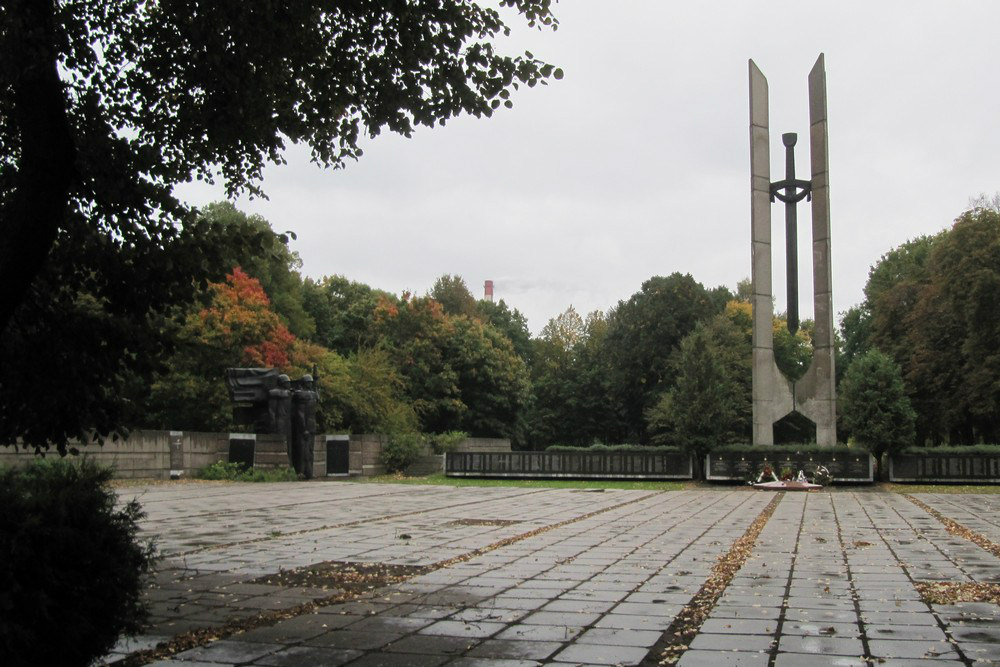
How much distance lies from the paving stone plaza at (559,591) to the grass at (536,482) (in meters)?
11.6

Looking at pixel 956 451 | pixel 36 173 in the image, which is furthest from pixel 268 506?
pixel 956 451

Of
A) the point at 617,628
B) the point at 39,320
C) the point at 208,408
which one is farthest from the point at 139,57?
the point at 208,408

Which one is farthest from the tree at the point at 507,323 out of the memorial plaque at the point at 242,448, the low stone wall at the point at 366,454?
the memorial plaque at the point at 242,448

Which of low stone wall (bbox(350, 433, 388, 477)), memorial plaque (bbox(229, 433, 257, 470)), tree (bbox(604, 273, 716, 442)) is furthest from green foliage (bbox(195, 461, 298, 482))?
tree (bbox(604, 273, 716, 442))

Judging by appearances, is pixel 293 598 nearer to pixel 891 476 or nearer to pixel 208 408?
pixel 891 476

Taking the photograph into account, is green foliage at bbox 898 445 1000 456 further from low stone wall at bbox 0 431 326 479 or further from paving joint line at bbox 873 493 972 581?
low stone wall at bbox 0 431 326 479

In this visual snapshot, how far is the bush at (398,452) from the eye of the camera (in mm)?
35344

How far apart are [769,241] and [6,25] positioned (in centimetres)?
2723

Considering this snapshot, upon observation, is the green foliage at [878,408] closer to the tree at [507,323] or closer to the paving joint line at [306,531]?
the paving joint line at [306,531]

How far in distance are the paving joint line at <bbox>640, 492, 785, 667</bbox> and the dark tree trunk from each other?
4018 mm

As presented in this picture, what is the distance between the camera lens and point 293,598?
7.32m

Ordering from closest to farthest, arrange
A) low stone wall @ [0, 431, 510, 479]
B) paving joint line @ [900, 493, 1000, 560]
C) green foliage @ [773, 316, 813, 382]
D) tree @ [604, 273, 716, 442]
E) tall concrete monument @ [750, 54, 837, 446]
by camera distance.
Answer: paving joint line @ [900, 493, 1000, 560], low stone wall @ [0, 431, 510, 479], tall concrete monument @ [750, 54, 837, 446], tree @ [604, 273, 716, 442], green foliage @ [773, 316, 813, 382]

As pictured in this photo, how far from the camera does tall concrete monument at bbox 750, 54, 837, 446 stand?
29.5 meters

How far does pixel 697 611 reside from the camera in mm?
6738
